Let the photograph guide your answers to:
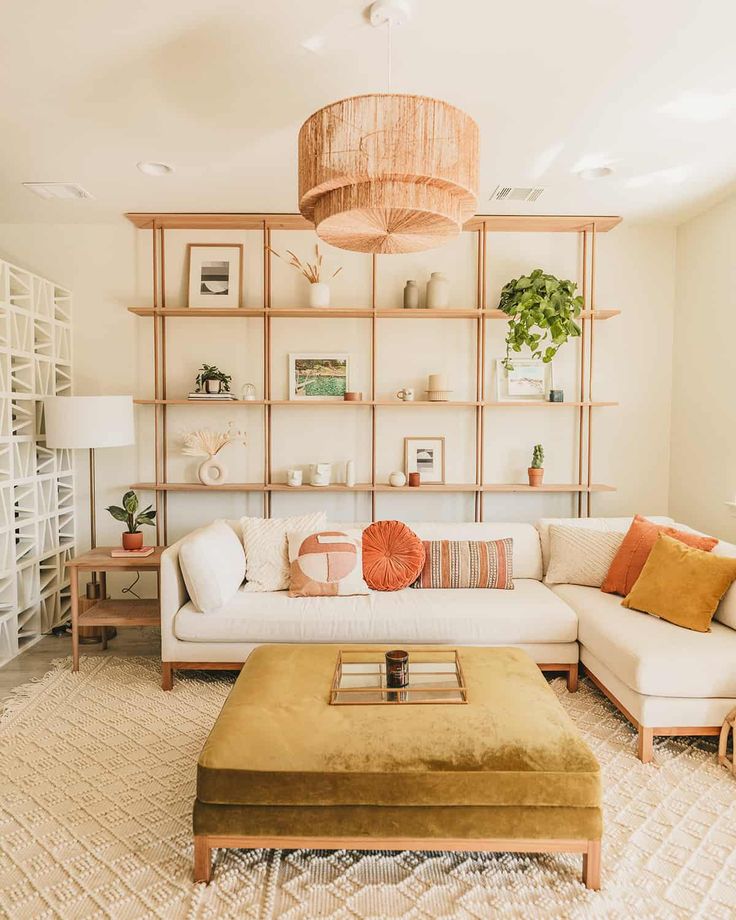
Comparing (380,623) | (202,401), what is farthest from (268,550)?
(202,401)

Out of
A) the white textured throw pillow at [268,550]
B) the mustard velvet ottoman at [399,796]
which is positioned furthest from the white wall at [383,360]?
the mustard velvet ottoman at [399,796]

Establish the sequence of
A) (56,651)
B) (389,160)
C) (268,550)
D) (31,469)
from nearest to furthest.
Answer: (389,160)
(268,550)
(56,651)
(31,469)

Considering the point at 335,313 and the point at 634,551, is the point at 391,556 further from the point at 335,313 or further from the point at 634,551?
the point at 335,313

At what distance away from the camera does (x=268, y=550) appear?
11.5 feet

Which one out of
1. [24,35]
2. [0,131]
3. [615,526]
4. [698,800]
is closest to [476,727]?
[698,800]

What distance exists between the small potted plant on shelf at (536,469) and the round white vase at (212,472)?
79.9 inches

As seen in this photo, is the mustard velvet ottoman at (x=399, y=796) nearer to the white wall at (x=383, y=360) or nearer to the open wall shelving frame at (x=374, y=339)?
the open wall shelving frame at (x=374, y=339)

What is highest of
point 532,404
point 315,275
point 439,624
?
point 315,275

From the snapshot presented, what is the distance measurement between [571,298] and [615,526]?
1.43 meters

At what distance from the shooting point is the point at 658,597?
299cm

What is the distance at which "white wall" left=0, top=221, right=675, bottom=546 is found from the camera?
4293 mm

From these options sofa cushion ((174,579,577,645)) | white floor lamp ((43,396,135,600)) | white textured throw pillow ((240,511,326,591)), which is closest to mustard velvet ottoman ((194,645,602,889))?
sofa cushion ((174,579,577,645))

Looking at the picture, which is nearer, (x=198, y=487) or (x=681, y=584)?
(x=681, y=584)

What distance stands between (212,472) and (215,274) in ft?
4.34
